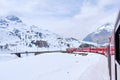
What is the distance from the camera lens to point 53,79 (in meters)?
23.6

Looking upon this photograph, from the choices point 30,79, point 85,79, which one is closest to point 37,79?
point 30,79

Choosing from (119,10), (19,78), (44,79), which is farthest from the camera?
(19,78)

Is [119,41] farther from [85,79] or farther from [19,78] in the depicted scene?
[19,78]

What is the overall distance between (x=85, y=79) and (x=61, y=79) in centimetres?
378

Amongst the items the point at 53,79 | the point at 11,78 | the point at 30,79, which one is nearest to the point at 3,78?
the point at 11,78

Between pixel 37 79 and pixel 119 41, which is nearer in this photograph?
pixel 119 41

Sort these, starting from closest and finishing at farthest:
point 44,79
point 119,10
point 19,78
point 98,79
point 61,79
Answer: point 119,10
point 98,79
point 61,79
point 44,79
point 19,78

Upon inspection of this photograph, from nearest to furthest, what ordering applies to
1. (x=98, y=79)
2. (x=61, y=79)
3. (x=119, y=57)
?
1. (x=119, y=57)
2. (x=98, y=79)
3. (x=61, y=79)

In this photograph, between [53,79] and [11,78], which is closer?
[53,79]

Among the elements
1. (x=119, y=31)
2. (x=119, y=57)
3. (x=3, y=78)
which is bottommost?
(x=3, y=78)

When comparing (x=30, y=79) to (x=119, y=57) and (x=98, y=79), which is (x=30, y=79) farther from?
(x=119, y=57)

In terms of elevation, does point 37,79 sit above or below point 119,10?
below

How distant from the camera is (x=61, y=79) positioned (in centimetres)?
2238

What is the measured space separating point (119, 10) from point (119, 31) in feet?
2.57
